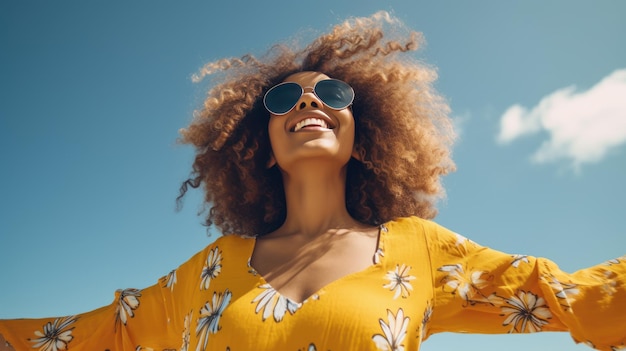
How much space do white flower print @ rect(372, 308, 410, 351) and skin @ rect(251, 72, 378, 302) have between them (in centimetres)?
37

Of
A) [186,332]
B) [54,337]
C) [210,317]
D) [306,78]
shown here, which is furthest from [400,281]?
[54,337]

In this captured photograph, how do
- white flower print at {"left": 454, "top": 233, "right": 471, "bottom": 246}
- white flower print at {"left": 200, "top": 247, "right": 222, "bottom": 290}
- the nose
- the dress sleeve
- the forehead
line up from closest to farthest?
the dress sleeve, white flower print at {"left": 454, "top": 233, "right": 471, "bottom": 246}, white flower print at {"left": 200, "top": 247, "right": 222, "bottom": 290}, the nose, the forehead

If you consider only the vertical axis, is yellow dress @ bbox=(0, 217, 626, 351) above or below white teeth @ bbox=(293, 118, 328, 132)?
below

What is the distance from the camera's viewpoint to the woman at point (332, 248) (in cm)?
269

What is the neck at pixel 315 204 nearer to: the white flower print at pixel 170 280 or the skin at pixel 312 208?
the skin at pixel 312 208

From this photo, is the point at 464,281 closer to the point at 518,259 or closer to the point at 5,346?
the point at 518,259

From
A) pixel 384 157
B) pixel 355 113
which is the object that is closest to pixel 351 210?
pixel 384 157

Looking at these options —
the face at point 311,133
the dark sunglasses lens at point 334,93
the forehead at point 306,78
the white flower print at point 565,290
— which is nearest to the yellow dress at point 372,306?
the white flower print at point 565,290

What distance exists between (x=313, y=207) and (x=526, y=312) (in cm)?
137

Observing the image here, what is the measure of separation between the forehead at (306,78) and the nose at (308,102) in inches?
6.0

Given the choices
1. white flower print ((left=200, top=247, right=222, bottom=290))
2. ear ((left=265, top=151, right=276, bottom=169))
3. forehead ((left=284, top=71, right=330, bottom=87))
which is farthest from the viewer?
ear ((left=265, top=151, right=276, bottom=169))

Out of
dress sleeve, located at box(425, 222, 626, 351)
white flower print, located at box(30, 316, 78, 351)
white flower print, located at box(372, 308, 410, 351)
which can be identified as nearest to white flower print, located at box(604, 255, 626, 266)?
dress sleeve, located at box(425, 222, 626, 351)

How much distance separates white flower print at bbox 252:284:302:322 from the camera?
2.77m

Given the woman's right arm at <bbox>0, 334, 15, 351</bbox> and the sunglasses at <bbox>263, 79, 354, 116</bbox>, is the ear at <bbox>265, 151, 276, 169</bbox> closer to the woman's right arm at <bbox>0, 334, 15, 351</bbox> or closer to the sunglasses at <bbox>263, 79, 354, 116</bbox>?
the sunglasses at <bbox>263, 79, 354, 116</bbox>
